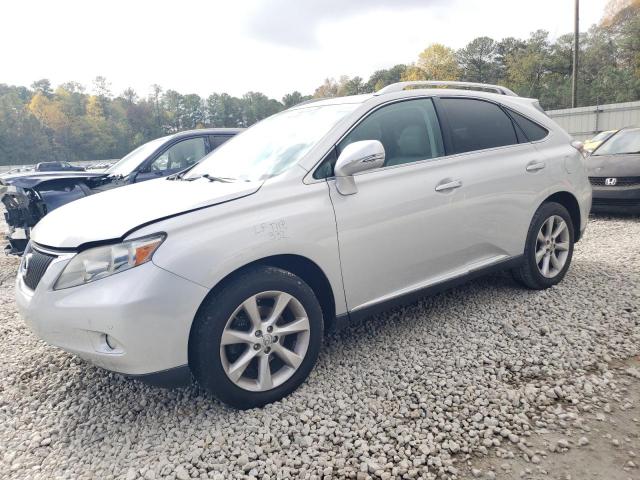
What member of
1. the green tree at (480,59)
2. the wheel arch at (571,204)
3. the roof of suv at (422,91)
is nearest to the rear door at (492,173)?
the roof of suv at (422,91)

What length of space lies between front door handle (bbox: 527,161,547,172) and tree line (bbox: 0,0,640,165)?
51251 millimetres

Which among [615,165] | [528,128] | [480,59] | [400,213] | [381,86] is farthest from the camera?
[480,59]

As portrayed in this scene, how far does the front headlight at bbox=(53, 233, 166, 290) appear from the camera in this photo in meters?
2.25

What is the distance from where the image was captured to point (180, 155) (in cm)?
692

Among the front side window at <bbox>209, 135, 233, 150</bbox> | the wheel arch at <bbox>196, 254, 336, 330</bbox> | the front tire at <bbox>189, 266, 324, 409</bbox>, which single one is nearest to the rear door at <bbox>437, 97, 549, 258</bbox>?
the wheel arch at <bbox>196, 254, 336, 330</bbox>

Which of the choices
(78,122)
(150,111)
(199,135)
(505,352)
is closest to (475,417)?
(505,352)

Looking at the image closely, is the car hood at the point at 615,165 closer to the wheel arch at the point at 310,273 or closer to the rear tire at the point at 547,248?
the rear tire at the point at 547,248

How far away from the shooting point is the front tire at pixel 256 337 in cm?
235

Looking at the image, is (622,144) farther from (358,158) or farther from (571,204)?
(358,158)

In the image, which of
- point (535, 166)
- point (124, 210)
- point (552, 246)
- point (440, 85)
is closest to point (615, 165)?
point (552, 246)

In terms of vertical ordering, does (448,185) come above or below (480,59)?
below

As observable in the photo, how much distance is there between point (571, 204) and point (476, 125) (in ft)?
4.27

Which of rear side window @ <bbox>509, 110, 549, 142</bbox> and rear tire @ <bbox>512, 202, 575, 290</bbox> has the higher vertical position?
rear side window @ <bbox>509, 110, 549, 142</bbox>

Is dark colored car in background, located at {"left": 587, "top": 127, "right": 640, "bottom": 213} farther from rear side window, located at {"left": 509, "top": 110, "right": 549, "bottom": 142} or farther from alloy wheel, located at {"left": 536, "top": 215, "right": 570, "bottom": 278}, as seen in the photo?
rear side window, located at {"left": 509, "top": 110, "right": 549, "bottom": 142}
